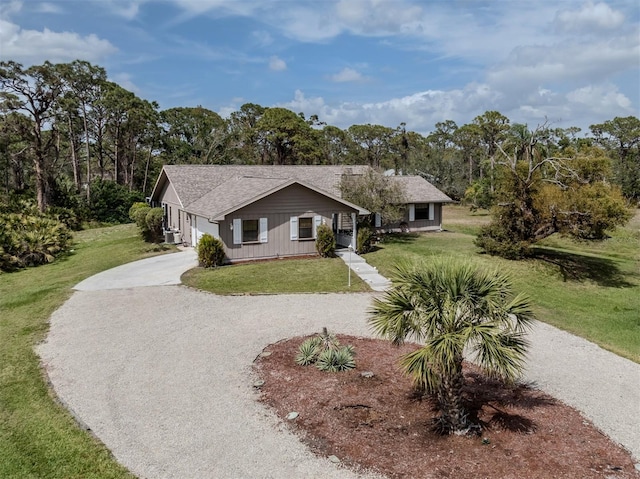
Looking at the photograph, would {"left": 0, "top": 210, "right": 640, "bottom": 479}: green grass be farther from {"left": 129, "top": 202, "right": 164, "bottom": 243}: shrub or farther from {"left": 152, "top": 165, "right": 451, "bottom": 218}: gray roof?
{"left": 152, "top": 165, "right": 451, "bottom": 218}: gray roof

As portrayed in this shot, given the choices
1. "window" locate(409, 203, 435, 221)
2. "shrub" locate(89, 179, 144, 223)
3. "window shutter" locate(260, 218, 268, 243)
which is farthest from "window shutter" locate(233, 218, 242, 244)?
"shrub" locate(89, 179, 144, 223)

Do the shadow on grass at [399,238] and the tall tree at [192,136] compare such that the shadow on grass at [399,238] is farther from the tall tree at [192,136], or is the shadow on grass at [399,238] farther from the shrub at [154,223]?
the tall tree at [192,136]

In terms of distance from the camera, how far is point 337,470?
6.39m

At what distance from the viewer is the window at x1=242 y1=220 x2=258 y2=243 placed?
21.3 m

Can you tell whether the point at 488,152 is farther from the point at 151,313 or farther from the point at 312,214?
the point at 151,313

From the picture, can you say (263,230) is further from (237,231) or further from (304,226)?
(304,226)

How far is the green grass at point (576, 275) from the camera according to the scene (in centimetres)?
1382

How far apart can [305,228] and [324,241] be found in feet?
4.33

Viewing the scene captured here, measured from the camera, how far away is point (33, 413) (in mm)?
7973

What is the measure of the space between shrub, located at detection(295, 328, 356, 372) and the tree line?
15.4 metres

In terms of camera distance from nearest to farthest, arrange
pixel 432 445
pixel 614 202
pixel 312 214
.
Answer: pixel 432 445 < pixel 614 202 < pixel 312 214

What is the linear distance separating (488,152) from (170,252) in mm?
51290

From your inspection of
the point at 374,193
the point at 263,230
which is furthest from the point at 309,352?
the point at 374,193

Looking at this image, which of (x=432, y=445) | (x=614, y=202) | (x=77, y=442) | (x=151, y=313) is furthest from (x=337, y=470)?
(x=614, y=202)
